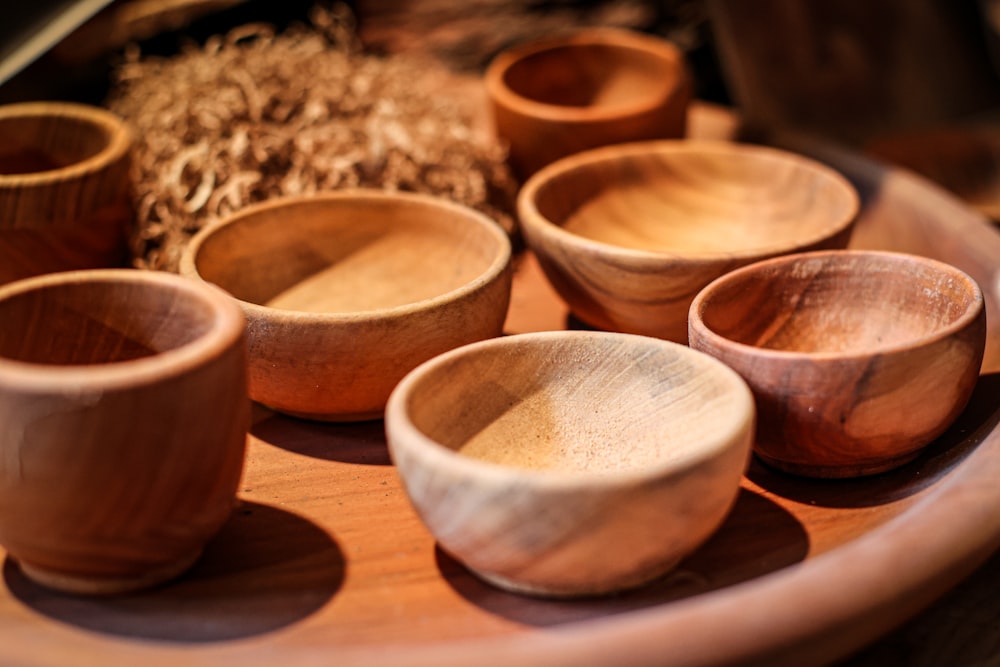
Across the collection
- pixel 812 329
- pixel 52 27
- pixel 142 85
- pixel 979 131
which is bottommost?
pixel 979 131

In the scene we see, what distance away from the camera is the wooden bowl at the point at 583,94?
4.44 feet

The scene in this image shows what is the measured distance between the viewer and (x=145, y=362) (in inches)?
25.3

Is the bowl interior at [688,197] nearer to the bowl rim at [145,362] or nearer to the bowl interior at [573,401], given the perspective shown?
the bowl interior at [573,401]

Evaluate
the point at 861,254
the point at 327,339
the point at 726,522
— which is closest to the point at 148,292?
the point at 327,339

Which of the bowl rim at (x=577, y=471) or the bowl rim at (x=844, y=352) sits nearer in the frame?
the bowl rim at (x=577, y=471)

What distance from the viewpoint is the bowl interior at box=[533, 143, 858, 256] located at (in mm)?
1188

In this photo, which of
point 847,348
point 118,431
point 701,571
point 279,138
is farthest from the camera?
point 279,138

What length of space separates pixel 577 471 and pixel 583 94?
3.11 ft

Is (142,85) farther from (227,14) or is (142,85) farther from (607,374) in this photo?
(607,374)

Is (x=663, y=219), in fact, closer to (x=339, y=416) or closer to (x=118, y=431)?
(x=339, y=416)

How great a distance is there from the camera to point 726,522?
0.80 meters

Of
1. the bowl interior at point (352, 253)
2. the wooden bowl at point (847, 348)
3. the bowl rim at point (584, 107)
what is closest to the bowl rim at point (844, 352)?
the wooden bowl at point (847, 348)

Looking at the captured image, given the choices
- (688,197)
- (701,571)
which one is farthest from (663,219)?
(701,571)

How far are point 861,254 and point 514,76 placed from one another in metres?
0.75
